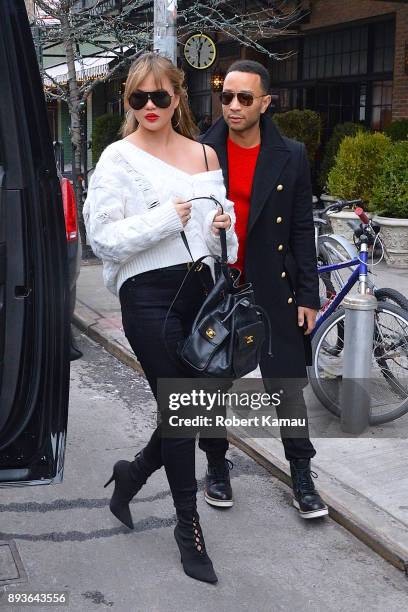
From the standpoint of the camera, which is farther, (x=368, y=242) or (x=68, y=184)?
(x=68, y=184)

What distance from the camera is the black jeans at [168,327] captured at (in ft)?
10.5

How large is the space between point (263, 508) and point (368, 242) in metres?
1.77

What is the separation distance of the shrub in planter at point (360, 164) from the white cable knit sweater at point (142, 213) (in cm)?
761

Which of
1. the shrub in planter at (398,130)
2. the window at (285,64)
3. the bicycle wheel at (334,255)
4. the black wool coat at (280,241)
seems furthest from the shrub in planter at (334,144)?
the black wool coat at (280,241)

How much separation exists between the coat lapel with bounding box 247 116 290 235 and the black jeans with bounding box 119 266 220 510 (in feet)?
1.61

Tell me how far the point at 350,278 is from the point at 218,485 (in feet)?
5.21

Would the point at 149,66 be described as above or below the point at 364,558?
above

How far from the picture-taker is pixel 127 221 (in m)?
3.11

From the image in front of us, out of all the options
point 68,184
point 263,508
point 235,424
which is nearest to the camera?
point 263,508

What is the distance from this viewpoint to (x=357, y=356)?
15.1 feet

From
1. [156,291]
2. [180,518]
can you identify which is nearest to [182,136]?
[156,291]

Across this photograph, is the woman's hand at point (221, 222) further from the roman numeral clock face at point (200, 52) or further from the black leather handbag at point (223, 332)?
the roman numeral clock face at point (200, 52)

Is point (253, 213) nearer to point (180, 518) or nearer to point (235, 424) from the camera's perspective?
point (180, 518)

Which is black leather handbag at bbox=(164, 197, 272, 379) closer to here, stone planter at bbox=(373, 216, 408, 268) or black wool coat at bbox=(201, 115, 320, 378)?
black wool coat at bbox=(201, 115, 320, 378)
